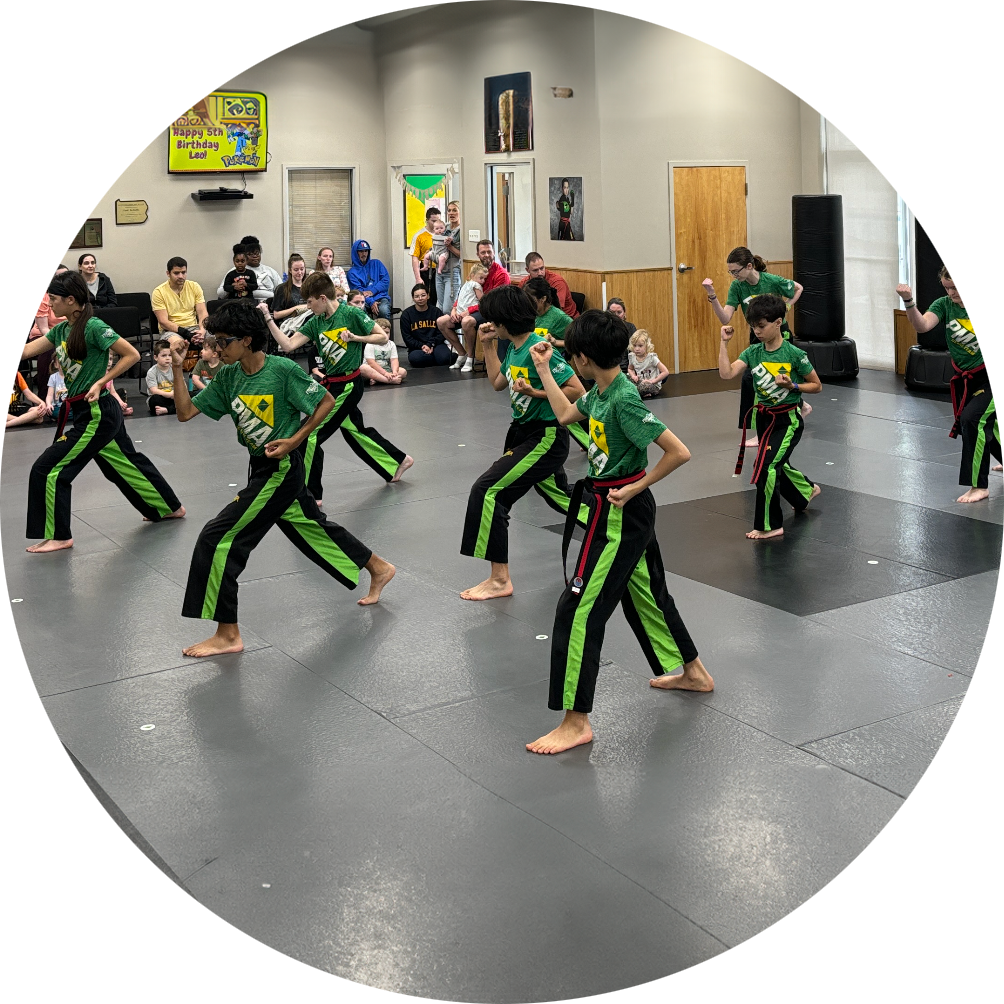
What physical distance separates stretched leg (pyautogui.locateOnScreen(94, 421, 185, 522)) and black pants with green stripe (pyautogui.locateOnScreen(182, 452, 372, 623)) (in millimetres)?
2367

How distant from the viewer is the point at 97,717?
5086 mm

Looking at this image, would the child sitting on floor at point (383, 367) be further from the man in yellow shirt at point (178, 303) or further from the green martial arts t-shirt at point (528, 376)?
the green martial arts t-shirt at point (528, 376)

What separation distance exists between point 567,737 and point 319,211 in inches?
538

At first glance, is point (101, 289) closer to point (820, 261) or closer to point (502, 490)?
point (820, 261)

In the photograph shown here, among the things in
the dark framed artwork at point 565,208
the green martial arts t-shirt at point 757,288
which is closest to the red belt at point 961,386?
the green martial arts t-shirt at point 757,288

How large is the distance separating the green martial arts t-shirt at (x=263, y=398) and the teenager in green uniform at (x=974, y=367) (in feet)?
14.1

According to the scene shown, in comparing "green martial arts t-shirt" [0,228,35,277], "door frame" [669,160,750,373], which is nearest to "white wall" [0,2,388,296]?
"green martial arts t-shirt" [0,228,35,277]

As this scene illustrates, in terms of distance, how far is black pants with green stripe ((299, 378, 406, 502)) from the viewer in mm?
8031

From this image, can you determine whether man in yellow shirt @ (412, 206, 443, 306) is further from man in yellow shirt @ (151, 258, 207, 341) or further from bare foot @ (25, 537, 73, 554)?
bare foot @ (25, 537, 73, 554)

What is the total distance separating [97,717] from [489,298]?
2.48m

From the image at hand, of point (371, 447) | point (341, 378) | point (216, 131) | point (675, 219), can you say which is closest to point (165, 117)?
point (216, 131)

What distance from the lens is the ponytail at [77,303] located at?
7.21 metres

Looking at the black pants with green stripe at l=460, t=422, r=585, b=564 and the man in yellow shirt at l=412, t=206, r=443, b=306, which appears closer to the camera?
the black pants with green stripe at l=460, t=422, r=585, b=564

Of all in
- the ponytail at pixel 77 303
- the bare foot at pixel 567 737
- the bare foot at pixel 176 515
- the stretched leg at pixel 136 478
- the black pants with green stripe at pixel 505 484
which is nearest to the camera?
the bare foot at pixel 567 737
